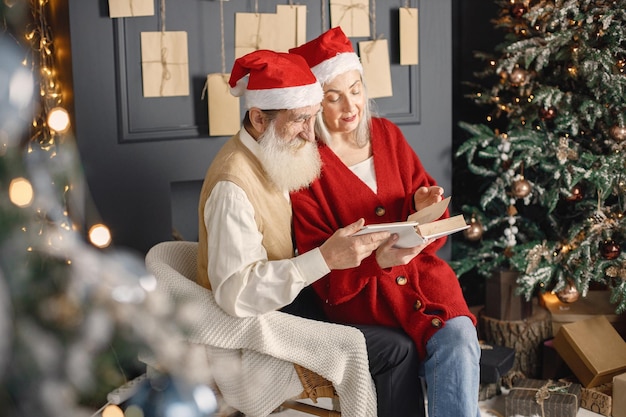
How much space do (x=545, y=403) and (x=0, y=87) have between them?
2.45m

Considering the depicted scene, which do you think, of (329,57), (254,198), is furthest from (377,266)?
(329,57)

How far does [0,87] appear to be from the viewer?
778 mm

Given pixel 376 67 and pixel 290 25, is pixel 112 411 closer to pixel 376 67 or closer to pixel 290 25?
pixel 290 25

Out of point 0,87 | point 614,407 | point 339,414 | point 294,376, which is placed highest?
point 0,87

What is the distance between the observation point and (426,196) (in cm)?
233

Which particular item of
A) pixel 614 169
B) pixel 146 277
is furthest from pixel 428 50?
pixel 146 277

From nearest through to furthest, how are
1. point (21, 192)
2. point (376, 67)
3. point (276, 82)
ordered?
point (21, 192), point (276, 82), point (376, 67)

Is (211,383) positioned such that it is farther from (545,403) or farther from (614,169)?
(614,169)

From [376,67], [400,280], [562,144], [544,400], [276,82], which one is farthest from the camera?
[376,67]

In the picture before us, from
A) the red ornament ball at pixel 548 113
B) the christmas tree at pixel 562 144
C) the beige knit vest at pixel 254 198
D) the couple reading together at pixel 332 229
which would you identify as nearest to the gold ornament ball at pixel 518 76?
the christmas tree at pixel 562 144

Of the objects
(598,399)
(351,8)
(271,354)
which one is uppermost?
(351,8)

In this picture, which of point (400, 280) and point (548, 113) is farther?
point (548, 113)

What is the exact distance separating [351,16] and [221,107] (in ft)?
2.18

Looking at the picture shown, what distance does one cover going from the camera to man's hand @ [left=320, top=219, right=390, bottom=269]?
2055 millimetres
